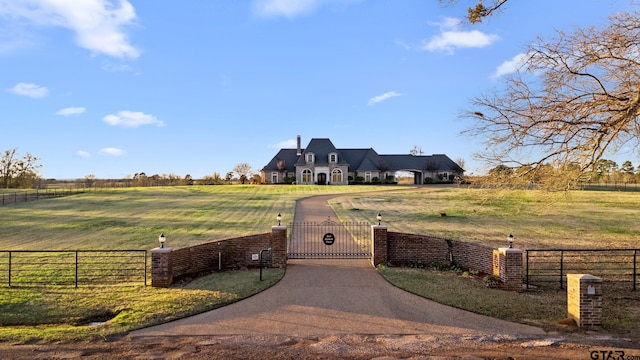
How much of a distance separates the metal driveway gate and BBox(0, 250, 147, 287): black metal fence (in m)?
5.51

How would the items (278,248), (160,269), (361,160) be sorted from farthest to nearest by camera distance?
1. (361,160)
2. (278,248)
3. (160,269)

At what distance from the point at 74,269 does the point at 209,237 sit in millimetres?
6459

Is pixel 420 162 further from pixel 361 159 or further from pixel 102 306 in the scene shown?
pixel 102 306

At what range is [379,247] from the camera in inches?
542

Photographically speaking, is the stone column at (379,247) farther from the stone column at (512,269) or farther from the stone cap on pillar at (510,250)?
the stone column at (512,269)

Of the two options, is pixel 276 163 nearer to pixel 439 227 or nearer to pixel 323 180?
pixel 323 180

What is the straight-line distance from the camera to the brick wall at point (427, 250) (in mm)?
13516

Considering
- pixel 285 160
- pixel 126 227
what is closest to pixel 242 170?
pixel 285 160

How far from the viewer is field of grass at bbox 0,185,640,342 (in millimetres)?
9047

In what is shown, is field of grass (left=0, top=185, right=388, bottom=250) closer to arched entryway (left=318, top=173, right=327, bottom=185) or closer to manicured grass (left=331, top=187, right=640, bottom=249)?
manicured grass (left=331, top=187, right=640, bottom=249)

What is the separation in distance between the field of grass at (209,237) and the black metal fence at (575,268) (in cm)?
141

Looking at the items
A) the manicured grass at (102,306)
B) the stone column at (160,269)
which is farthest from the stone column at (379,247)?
the stone column at (160,269)

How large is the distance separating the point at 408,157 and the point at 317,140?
17.8m

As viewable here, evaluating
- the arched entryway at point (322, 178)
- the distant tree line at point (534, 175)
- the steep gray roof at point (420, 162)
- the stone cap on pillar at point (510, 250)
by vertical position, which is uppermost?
the steep gray roof at point (420, 162)
